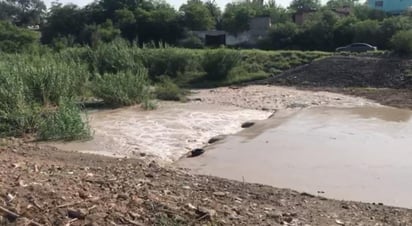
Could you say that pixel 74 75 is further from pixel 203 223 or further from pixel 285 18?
pixel 285 18

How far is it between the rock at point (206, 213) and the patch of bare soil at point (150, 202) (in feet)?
0.03

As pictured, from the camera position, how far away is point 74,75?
66.0 feet

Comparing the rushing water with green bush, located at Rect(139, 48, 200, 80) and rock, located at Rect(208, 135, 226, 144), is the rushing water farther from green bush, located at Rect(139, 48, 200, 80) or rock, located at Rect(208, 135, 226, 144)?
green bush, located at Rect(139, 48, 200, 80)

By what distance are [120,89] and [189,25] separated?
35644 millimetres

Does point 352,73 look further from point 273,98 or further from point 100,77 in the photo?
point 100,77

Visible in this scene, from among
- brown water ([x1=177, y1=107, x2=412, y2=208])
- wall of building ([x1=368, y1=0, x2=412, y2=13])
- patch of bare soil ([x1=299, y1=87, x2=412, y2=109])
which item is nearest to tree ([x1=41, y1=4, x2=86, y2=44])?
wall of building ([x1=368, y1=0, x2=412, y2=13])

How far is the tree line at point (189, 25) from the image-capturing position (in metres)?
44.2

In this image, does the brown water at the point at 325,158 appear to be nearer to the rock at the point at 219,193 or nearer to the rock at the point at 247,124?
the rock at the point at 247,124

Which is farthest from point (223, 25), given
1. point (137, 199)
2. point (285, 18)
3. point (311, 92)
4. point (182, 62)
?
point (137, 199)

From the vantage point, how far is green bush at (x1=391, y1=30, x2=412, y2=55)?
32531 millimetres

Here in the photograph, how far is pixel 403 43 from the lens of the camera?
32.8 metres

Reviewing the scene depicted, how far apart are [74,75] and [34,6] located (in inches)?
2868

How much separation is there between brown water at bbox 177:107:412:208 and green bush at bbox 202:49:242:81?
15.5 metres

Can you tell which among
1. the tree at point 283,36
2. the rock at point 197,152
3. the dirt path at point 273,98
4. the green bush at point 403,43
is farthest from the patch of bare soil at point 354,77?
the rock at point 197,152
